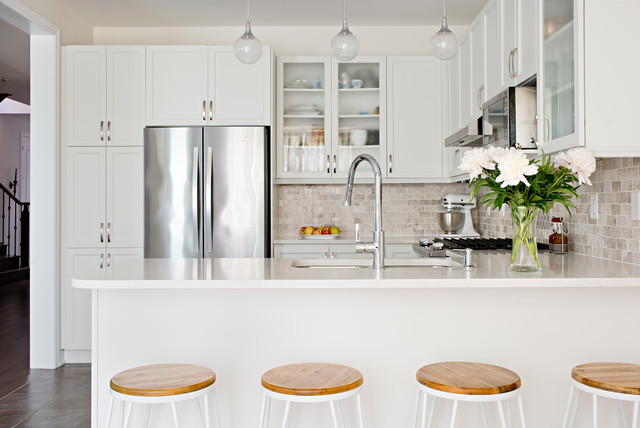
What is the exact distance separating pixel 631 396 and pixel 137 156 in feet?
12.1

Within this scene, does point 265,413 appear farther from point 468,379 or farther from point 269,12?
point 269,12

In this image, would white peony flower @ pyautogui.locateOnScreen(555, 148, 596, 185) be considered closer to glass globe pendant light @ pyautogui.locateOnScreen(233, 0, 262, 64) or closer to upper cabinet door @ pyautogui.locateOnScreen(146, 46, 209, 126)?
glass globe pendant light @ pyautogui.locateOnScreen(233, 0, 262, 64)

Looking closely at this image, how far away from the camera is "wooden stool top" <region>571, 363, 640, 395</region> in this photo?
1754 millimetres

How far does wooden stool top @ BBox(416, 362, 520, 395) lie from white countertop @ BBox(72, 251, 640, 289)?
0.29m

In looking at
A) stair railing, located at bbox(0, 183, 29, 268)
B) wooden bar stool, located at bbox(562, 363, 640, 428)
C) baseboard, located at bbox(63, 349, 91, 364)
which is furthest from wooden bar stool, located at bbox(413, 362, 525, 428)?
stair railing, located at bbox(0, 183, 29, 268)

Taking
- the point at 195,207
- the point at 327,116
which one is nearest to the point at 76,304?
the point at 195,207

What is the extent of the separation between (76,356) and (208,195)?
1620mm

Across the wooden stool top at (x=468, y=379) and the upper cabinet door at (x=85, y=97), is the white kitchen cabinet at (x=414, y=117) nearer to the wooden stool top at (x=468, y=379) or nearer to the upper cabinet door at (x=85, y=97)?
the upper cabinet door at (x=85, y=97)

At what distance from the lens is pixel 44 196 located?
4.20 metres

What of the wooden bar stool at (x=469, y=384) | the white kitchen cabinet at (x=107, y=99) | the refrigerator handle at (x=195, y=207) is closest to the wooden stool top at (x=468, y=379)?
the wooden bar stool at (x=469, y=384)

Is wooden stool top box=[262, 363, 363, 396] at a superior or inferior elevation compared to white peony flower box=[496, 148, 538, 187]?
inferior

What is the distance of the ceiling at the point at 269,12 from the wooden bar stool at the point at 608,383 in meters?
3.14

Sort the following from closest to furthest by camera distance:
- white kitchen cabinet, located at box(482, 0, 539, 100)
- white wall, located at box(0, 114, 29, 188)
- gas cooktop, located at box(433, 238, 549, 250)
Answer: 1. white kitchen cabinet, located at box(482, 0, 539, 100)
2. gas cooktop, located at box(433, 238, 549, 250)
3. white wall, located at box(0, 114, 29, 188)

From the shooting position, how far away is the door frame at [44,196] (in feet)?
13.7
